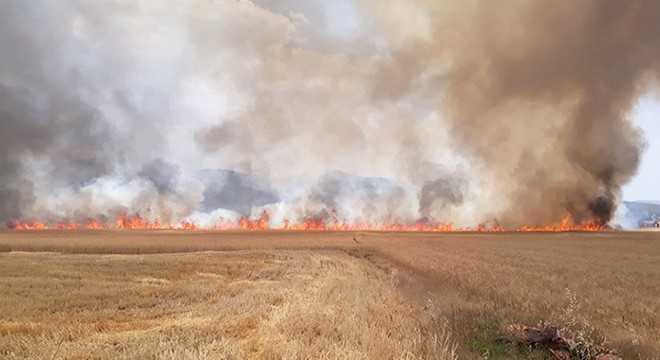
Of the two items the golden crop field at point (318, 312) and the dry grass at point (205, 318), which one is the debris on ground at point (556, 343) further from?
the dry grass at point (205, 318)

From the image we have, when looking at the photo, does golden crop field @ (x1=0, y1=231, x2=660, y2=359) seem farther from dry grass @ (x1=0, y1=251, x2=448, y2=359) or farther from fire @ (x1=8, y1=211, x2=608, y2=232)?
fire @ (x1=8, y1=211, x2=608, y2=232)

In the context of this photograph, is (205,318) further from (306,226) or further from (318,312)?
(306,226)

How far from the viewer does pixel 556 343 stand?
9102 mm

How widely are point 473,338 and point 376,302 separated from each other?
3374 mm

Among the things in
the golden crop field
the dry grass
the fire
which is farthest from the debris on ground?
the fire

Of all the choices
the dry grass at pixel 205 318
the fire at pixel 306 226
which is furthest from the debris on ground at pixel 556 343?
the fire at pixel 306 226

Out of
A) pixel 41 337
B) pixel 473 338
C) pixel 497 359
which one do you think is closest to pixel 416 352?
pixel 497 359

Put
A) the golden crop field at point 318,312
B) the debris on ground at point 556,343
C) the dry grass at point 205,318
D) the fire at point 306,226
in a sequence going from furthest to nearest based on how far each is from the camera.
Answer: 1. the fire at point 306,226
2. the debris on ground at point 556,343
3. the golden crop field at point 318,312
4. the dry grass at point 205,318

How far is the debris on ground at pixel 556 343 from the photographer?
8423 mm

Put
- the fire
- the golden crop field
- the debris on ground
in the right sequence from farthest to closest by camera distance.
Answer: the fire → the debris on ground → the golden crop field

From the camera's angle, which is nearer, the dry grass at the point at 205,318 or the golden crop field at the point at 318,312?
the dry grass at the point at 205,318

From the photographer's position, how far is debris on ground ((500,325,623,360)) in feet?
27.6

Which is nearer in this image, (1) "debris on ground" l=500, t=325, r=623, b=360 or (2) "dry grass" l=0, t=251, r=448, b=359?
(2) "dry grass" l=0, t=251, r=448, b=359

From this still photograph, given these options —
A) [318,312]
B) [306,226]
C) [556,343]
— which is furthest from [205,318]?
[306,226]
